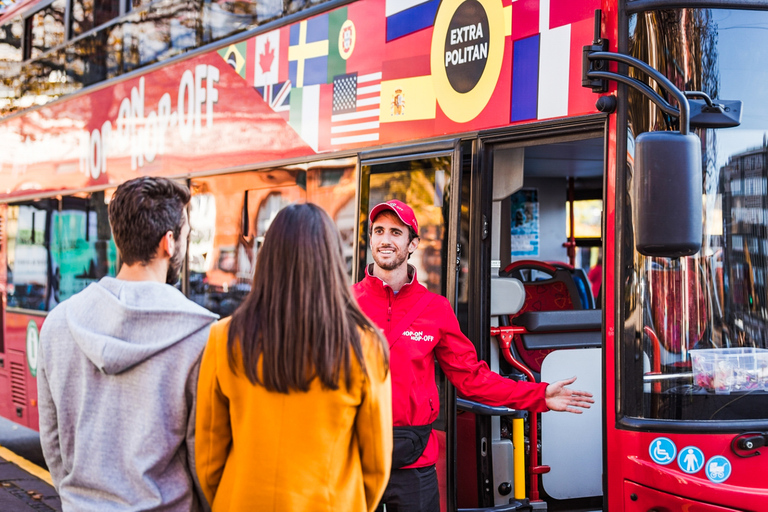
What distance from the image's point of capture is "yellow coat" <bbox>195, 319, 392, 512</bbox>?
6.61ft

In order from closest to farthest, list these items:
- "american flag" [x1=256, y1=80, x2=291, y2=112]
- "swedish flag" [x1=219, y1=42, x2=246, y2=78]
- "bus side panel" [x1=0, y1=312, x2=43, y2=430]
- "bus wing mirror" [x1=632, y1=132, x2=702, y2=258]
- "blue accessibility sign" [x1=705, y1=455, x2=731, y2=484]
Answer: "bus wing mirror" [x1=632, y1=132, x2=702, y2=258], "blue accessibility sign" [x1=705, y1=455, x2=731, y2=484], "american flag" [x1=256, y1=80, x2=291, y2=112], "swedish flag" [x1=219, y1=42, x2=246, y2=78], "bus side panel" [x1=0, y1=312, x2=43, y2=430]

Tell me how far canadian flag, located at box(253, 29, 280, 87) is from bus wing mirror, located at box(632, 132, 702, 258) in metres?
2.89

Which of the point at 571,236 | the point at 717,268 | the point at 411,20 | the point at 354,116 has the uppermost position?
the point at 411,20

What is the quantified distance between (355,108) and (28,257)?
5.19 meters

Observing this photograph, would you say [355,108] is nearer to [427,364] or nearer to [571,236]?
[427,364]

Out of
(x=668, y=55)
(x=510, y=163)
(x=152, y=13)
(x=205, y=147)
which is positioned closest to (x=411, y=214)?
(x=510, y=163)

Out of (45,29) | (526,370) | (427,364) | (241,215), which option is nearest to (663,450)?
(427,364)

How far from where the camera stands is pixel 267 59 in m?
4.95

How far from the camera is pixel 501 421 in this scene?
3.99m

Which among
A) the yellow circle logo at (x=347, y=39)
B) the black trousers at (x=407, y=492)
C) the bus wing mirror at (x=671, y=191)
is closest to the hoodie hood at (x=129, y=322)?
the black trousers at (x=407, y=492)

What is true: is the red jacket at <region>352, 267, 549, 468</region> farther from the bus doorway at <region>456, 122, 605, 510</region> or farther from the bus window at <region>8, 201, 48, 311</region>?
the bus window at <region>8, 201, 48, 311</region>

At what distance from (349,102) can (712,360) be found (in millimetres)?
2269

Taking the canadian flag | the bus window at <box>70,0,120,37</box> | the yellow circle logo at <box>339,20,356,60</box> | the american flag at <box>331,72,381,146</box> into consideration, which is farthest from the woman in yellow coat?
the bus window at <box>70,0,120,37</box>

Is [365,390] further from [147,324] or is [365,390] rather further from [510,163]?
[510,163]
